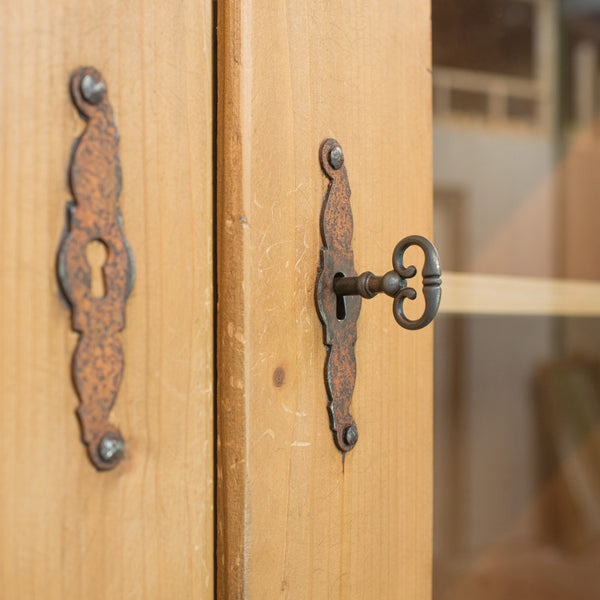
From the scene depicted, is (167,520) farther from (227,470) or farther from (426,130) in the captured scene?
(426,130)

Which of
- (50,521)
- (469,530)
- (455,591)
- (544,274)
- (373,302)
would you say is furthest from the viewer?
(544,274)

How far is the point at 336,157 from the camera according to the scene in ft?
0.95

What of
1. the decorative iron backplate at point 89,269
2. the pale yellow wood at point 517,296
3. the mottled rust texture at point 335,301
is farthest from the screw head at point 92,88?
the pale yellow wood at point 517,296

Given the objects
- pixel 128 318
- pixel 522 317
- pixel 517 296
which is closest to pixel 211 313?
pixel 128 318

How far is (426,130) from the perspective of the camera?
0.35 m

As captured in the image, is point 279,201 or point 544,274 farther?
point 544,274

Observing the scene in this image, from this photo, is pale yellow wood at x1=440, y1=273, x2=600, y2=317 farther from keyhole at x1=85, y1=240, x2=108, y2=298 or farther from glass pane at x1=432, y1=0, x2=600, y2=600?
keyhole at x1=85, y1=240, x2=108, y2=298

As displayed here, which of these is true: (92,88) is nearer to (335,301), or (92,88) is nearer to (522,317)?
(335,301)

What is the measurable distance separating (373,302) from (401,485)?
0.11 metres

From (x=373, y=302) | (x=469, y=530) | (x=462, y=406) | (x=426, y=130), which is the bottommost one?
(x=469, y=530)

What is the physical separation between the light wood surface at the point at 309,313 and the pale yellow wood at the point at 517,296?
4.9 inches

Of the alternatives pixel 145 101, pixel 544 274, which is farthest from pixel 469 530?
pixel 145 101

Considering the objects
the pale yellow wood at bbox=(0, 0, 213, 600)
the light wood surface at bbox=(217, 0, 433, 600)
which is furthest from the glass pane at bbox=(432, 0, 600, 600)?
the pale yellow wood at bbox=(0, 0, 213, 600)

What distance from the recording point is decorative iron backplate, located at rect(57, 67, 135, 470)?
0.21 metres
